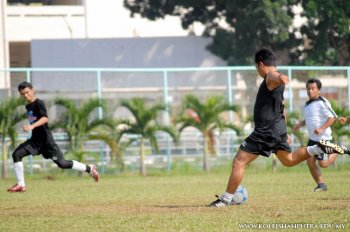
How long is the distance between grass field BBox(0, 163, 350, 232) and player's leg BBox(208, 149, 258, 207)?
0.18 m

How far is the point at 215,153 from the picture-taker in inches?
1008

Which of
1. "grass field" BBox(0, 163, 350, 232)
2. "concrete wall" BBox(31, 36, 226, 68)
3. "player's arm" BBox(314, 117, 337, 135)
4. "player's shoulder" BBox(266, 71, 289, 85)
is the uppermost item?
"concrete wall" BBox(31, 36, 226, 68)

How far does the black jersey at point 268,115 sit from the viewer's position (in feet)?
39.6

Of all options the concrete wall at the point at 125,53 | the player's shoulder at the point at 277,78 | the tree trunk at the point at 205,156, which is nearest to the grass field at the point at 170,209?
the player's shoulder at the point at 277,78

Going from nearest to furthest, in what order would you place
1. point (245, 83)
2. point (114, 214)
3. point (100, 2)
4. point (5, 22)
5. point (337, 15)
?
point (114, 214)
point (245, 83)
point (337, 15)
point (5, 22)
point (100, 2)

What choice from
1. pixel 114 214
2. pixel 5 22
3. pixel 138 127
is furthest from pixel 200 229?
pixel 5 22

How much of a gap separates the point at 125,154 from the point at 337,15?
16.2m

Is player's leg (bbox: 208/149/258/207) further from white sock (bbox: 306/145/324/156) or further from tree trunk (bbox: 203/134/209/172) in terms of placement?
tree trunk (bbox: 203/134/209/172)

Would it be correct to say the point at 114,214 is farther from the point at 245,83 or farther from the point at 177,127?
the point at 245,83

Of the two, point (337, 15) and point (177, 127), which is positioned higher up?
point (337, 15)

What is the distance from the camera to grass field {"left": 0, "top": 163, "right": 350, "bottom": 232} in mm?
10219

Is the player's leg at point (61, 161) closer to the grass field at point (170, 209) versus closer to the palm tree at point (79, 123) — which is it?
the grass field at point (170, 209)

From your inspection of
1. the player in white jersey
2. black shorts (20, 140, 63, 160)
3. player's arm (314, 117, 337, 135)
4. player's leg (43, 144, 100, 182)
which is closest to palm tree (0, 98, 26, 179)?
player's leg (43, 144, 100, 182)

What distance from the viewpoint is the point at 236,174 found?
12.1 metres
